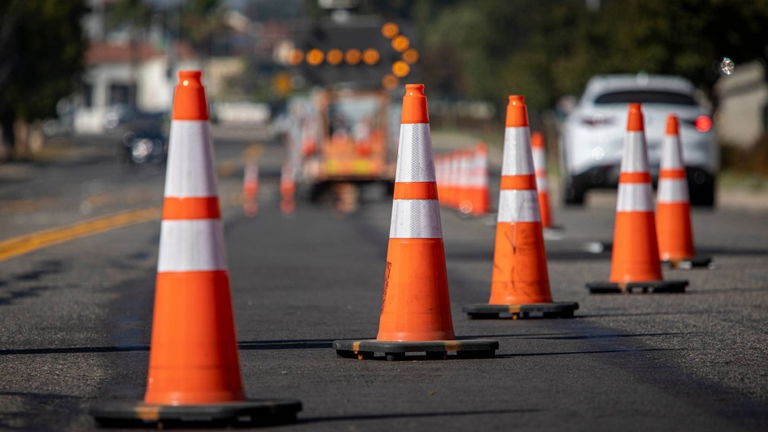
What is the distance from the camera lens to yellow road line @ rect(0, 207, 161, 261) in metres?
16.4

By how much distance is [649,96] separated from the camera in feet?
72.8

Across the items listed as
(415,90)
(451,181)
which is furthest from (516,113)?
(451,181)

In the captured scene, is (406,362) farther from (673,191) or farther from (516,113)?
(673,191)

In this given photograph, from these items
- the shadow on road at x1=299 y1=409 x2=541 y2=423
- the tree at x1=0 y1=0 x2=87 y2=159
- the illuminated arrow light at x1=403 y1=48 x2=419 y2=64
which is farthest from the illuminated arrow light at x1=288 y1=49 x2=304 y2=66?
the shadow on road at x1=299 y1=409 x2=541 y2=423

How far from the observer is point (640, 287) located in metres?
10.9

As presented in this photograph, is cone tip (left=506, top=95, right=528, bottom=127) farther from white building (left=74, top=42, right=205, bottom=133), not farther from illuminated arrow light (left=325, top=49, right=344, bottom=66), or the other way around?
white building (left=74, top=42, right=205, bottom=133)

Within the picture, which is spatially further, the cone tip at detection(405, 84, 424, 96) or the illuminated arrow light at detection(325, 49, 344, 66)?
the illuminated arrow light at detection(325, 49, 344, 66)

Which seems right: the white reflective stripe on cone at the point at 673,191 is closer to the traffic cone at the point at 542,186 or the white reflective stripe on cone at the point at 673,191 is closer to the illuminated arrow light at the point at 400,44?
the traffic cone at the point at 542,186

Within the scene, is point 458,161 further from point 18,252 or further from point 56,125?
point 56,125

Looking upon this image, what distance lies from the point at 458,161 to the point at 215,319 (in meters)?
Answer: 21.7

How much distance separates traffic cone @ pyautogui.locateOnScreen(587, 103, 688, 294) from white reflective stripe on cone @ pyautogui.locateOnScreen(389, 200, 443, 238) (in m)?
3.35

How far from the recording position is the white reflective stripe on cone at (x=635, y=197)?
11.0 metres

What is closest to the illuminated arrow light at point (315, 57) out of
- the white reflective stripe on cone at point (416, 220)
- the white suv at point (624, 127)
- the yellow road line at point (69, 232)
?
the yellow road line at point (69, 232)

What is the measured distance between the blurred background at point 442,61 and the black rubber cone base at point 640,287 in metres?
3.30
